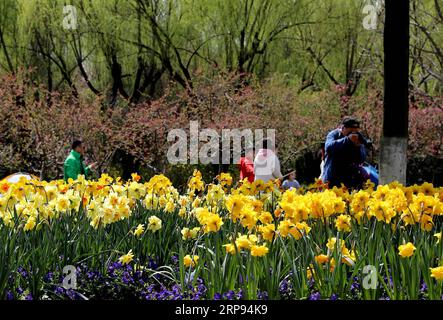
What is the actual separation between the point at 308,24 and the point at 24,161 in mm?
10232

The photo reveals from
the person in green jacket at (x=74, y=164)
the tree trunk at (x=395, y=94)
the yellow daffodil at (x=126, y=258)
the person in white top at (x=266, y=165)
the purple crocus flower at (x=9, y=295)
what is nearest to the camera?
the purple crocus flower at (x=9, y=295)

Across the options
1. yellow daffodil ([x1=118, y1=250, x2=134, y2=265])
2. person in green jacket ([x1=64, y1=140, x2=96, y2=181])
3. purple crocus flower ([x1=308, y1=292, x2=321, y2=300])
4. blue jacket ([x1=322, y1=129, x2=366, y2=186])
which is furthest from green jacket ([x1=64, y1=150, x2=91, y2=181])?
purple crocus flower ([x1=308, y1=292, x2=321, y2=300])

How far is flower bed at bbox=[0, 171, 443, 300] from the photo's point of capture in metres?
2.95

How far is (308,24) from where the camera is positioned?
20703 millimetres

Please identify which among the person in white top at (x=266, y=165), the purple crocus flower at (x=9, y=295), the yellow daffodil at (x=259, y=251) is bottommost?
the purple crocus flower at (x=9, y=295)

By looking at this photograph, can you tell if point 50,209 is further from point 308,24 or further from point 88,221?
point 308,24

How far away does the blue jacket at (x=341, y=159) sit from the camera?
21.6 feet

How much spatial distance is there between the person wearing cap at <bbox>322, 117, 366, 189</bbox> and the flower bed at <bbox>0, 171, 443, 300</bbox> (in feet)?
6.94

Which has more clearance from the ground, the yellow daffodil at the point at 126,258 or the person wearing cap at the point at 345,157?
the person wearing cap at the point at 345,157

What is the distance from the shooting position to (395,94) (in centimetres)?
633

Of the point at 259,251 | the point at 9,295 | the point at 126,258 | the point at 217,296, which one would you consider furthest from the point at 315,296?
the point at 9,295

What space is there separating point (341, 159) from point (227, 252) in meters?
3.79

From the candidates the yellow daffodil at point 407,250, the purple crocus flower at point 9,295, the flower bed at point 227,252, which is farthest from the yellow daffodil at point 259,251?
the purple crocus flower at point 9,295

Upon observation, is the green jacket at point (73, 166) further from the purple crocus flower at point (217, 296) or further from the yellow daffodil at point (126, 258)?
the purple crocus flower at point (217, 296)
